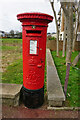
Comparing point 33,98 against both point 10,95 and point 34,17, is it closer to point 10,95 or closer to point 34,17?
point 10,95

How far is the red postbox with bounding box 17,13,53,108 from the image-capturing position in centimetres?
212

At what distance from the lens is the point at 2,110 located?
2574 mm

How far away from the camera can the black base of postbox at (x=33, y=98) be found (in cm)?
→ 256

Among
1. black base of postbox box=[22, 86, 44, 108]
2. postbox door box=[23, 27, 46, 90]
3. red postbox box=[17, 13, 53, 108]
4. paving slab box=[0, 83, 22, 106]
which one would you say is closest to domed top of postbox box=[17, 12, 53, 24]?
red postbox box=[17, 13, 53, 108]

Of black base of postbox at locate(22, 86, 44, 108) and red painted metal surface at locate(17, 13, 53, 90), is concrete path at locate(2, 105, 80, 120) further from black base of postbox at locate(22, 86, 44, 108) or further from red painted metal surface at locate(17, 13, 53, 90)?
red painted metal surface at locate(17, 13, 53, 90)

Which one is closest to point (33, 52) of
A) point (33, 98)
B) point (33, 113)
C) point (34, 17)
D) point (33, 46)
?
point (33, 46)

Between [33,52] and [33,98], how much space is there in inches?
45.1

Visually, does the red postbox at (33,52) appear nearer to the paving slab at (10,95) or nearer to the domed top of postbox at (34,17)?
the domed top of postbox at (34,17)

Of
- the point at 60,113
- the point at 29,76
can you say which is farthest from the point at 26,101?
the point at 60,113

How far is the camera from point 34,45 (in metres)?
2.24

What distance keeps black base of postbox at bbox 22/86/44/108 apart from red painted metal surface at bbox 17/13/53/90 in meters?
0.11

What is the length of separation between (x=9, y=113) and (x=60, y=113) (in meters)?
1.21

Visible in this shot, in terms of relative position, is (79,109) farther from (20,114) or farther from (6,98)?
A: (6,98)

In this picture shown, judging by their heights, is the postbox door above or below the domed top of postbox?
below
